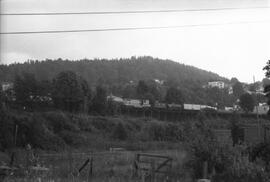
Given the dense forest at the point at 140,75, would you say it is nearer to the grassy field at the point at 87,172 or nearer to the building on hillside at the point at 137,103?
the building on hillside at the point at 137,103

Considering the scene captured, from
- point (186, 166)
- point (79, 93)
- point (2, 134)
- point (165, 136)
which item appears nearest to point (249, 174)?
point (186, 166)

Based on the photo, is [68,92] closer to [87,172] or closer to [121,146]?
[121,146]

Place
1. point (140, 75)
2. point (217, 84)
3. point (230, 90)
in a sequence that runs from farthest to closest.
A: point (217, 84) < point (230, 90) < point (140, 75)

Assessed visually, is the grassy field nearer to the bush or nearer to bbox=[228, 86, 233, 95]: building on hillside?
the bush

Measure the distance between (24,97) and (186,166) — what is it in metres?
52.4

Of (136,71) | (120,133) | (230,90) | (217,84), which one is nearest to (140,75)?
(136,71)

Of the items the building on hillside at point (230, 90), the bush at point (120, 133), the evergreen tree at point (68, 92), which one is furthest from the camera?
the building on hillside at point (230, 90)

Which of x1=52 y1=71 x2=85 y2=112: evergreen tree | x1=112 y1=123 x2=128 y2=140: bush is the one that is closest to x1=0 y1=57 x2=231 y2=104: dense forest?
x1=52 y1=71 x2=85 y2=112: evergreen tree

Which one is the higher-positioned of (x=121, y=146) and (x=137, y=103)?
(x=137, y=103)

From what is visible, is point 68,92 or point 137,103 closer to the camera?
point 68,92

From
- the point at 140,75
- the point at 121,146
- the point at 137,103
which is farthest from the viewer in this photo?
the point at 140,75

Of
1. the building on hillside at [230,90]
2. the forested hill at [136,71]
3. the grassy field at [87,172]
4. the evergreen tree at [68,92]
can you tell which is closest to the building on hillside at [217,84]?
the building on hillside at [230,90]

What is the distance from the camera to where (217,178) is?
45.7 ft

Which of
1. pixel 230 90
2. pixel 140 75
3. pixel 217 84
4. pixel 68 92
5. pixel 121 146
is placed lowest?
pixel 121 146
